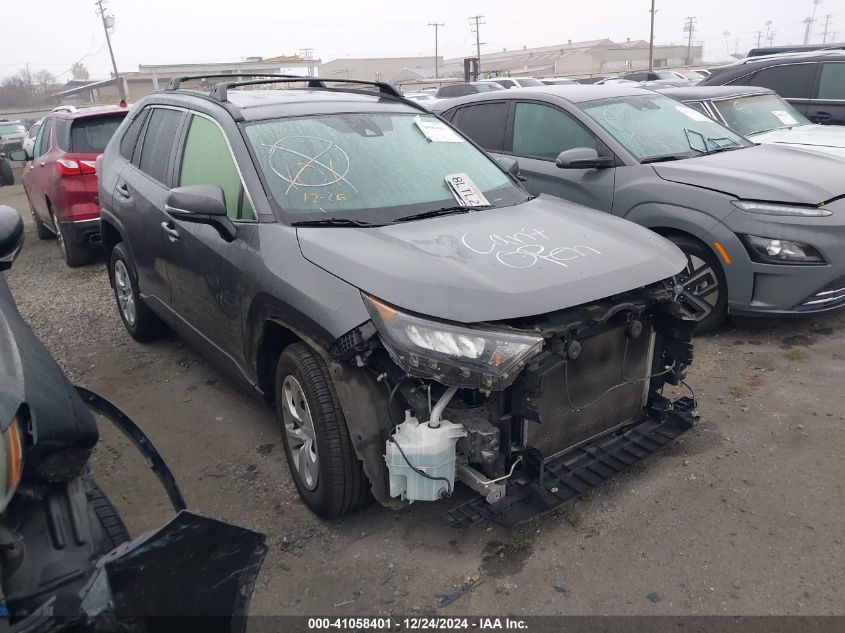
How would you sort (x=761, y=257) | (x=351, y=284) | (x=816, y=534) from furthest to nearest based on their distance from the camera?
1. (x=761, y=257)
2. (x=816, y=534)
3. (x=351, y=284)

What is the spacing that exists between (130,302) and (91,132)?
3.51 meters

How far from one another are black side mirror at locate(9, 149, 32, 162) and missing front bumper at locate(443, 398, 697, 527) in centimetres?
771

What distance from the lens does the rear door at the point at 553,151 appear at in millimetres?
5285

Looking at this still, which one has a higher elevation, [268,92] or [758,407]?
[268,92]

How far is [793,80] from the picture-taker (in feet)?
28.8

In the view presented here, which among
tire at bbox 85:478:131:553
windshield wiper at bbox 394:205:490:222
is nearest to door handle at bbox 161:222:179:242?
windshield wiper at bbox 394:205:490:222

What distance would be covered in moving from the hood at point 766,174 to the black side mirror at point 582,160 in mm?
383

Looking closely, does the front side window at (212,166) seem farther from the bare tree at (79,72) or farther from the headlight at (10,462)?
the bare tree at (79,72)

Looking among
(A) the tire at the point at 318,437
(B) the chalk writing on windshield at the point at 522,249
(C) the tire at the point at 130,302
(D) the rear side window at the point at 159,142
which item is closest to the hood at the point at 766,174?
(B) the chalk writing on windshield at the point at 522,249

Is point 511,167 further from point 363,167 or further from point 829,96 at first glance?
point 829,96

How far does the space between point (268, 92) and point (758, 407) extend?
3.38 meters

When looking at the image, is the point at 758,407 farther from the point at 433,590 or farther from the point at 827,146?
the point at 827,146

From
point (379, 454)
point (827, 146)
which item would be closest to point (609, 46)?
point (827, 146)

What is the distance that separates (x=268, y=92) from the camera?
4.01 meters
